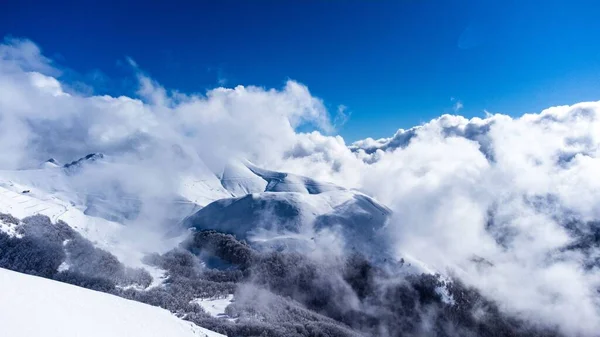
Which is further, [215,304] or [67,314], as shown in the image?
[215,304]

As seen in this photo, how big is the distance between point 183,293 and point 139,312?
135m

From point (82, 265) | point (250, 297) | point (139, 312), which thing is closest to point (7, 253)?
point (82, 265)

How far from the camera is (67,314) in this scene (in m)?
46.4

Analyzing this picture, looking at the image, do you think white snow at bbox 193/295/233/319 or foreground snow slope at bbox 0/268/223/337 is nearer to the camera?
foreground snow slope at bbox 0/268/223/337

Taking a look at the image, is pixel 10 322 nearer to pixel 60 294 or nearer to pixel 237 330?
pixel 60 294

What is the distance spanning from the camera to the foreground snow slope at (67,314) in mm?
40469

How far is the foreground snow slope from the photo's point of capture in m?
40.5

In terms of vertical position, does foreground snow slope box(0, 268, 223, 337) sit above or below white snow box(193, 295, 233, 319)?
below

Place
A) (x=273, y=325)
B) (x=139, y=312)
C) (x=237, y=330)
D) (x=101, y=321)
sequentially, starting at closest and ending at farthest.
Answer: (x=101, y=321) < (x=139, y=312) < (x=237, y=330) < (x=273, y=325)

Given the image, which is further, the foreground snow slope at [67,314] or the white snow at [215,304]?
the white snow at [215,304]

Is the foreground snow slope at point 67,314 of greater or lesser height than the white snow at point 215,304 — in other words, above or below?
below

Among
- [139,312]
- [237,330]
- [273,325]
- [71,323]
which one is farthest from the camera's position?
[273,325]

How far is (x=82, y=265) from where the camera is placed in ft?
639

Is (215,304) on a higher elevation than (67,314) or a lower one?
higher
